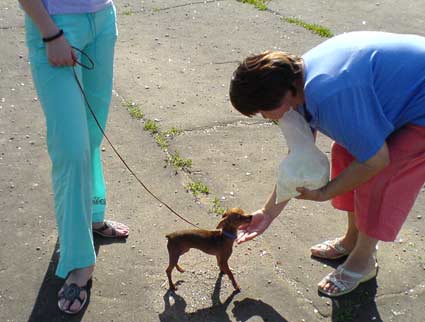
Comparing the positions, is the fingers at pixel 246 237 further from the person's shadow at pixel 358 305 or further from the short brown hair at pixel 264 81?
the short brown hair at pixel 264 81

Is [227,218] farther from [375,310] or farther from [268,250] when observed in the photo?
[375,310]

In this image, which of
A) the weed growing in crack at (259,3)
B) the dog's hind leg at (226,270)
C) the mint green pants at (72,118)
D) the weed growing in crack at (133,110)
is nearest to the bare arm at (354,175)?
the dog's hind leg at (226,270)

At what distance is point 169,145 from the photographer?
5.36 metres

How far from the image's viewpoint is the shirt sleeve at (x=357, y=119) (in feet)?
9.89

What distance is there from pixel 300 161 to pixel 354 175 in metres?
0.35

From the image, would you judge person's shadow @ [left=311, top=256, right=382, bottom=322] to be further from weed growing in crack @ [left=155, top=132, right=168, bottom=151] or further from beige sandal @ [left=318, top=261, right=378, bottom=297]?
weed growing in crack @ [left=155, top=132, right=168, bottom=151]

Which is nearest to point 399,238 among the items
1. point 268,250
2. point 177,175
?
point 268,250

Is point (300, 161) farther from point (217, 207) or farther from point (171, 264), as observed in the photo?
point (217, 207)

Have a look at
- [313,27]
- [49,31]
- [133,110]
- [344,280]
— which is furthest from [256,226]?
[313,27]

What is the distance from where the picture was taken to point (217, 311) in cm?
375

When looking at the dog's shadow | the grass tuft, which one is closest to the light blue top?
the dog's shadow

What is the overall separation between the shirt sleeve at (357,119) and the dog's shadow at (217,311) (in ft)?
3.74

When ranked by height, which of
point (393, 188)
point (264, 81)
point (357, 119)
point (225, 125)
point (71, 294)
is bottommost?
point (225, 125)

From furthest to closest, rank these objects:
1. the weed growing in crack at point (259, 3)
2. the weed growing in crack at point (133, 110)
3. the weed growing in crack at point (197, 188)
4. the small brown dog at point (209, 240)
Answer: the weed growing in crack at point (259, 3), the weed growing in crack at point (133, 110), the weed growing in crack at point (197, 188), the small brown dog at point (209, 240)
